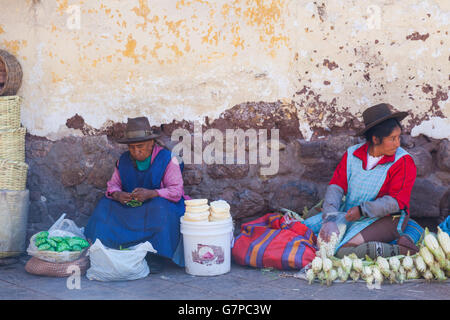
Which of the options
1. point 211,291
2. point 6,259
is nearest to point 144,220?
point 211,291

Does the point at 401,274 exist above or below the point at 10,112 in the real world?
below

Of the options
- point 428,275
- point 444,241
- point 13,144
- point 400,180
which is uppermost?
point 13,144

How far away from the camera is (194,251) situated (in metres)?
4.37

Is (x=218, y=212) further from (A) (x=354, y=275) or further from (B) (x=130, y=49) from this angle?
(B) (x=130, y=49)

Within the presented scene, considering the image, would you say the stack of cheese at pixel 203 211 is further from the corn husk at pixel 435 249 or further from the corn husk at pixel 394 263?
the corn husk at pixel 435 249

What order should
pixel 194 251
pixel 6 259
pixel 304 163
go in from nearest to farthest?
pixel 194 251
pixel 6 259
pixel 304 163

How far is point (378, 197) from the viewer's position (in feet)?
14.8

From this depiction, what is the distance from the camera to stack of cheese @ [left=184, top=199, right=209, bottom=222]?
4.34 metres

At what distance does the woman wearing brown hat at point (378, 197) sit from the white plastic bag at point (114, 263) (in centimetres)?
140

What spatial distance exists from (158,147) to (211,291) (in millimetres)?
1461

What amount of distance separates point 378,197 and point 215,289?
149cm

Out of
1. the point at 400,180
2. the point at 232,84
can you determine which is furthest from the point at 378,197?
the point at 232,84

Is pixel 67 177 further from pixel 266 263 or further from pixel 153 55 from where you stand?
pixel 266 263

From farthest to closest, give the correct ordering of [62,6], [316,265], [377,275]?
[62,6], [316,265], [377,275]
